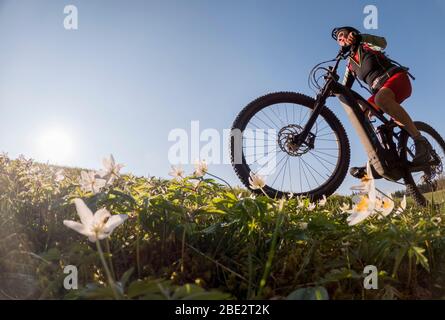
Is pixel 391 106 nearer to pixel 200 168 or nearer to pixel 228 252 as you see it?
pixel 200 168

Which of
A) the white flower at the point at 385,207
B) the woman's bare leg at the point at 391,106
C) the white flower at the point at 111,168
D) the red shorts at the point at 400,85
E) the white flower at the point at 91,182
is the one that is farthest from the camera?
the red shorts at the point at 400,85

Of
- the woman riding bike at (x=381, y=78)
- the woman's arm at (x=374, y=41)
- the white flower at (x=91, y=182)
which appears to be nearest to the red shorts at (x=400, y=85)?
the woman riding bike at (x=381, y=78)

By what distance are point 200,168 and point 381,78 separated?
3.66 meters

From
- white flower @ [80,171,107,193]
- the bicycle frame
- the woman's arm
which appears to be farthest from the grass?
the woman's arm

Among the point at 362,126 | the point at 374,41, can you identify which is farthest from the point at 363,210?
the point at 374,41

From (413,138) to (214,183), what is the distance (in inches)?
150

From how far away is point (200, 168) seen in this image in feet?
8.50

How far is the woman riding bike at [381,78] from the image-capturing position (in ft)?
16.6

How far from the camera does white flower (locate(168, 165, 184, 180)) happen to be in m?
2.59

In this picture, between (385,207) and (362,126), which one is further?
(362,126)

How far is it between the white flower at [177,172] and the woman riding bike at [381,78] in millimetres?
3410

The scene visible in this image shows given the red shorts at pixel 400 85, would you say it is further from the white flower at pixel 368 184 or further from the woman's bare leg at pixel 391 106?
the white flower at pixel 368 184
